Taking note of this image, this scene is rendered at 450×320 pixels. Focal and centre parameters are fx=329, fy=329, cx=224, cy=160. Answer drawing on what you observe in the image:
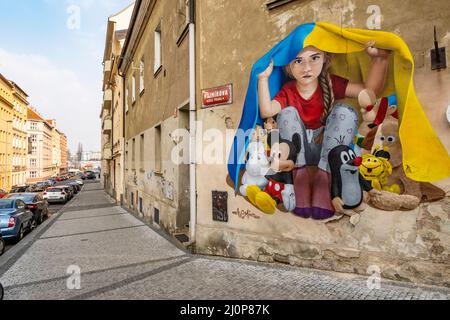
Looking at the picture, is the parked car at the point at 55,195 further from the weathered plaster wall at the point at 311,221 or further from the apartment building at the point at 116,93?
the weathered plaster wall at the point at 311,221

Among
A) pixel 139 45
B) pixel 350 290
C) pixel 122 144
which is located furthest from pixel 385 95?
pixel 122 144

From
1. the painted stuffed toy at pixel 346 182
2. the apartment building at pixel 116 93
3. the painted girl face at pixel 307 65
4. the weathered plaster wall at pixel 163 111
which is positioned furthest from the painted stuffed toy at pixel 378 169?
the apartment building at pixel 116 93

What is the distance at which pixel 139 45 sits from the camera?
16.2 meters

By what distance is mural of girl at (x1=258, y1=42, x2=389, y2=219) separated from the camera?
5684 millimetres

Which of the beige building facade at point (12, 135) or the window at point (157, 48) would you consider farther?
the beige building facade at point (12, 135)

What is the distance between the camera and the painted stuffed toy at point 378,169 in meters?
5.25

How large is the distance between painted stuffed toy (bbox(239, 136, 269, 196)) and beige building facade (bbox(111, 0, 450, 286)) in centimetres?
39

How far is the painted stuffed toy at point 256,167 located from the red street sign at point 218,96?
1.20 metres

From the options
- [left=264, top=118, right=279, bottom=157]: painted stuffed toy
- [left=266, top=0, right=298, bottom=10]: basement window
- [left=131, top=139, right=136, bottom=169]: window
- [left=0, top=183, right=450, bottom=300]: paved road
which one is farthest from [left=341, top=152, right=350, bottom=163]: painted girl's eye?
[left=131, top=139, right=136, bottom=169]: window

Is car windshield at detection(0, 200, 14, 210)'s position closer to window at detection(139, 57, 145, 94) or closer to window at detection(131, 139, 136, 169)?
window at detection(131, 139, 136, 169)
